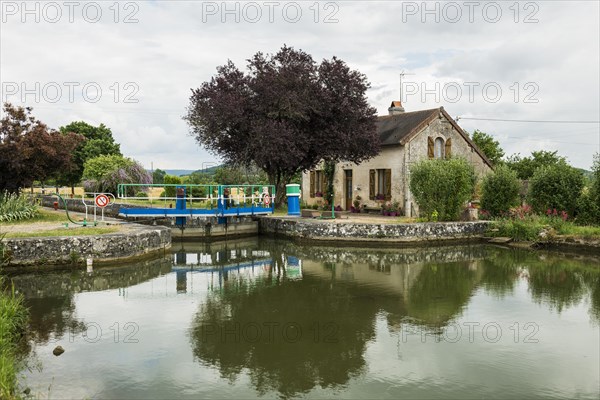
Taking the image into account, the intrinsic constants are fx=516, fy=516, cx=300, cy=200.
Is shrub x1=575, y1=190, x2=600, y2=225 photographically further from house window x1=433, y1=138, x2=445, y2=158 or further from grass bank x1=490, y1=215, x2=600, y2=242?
house window x1=433, y1=138, x2=445, y2=158

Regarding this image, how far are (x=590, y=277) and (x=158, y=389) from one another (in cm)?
1255

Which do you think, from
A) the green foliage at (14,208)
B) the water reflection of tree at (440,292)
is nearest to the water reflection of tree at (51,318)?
the water reflection of tree at (440,292)

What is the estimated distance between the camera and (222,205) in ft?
75.8

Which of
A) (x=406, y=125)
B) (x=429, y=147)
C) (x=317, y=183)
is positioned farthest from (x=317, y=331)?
(x=317, y=183)

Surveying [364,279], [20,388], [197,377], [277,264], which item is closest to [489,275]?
[364,279]

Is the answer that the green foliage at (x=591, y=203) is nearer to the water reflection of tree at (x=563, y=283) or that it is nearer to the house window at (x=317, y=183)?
the water reflection of tree at (x=563, y=283)

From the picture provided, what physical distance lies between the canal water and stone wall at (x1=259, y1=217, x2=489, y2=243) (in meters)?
4.49

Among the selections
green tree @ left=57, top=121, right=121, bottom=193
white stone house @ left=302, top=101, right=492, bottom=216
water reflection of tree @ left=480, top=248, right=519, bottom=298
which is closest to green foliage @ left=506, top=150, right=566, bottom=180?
white stone house @ left=302, top=101, right=492, bottom=216

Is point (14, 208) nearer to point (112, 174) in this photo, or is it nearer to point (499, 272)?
point (499, 272)

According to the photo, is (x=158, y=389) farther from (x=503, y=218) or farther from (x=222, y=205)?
(x=503, y=218)

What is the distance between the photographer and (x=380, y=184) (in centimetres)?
2856

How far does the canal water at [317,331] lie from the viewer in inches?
273

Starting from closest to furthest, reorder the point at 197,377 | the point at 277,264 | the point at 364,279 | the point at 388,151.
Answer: the point at 197,377, the point at 364,279, the point at 277,264, the point at 388,151

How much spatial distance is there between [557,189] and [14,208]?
70.9 ft
